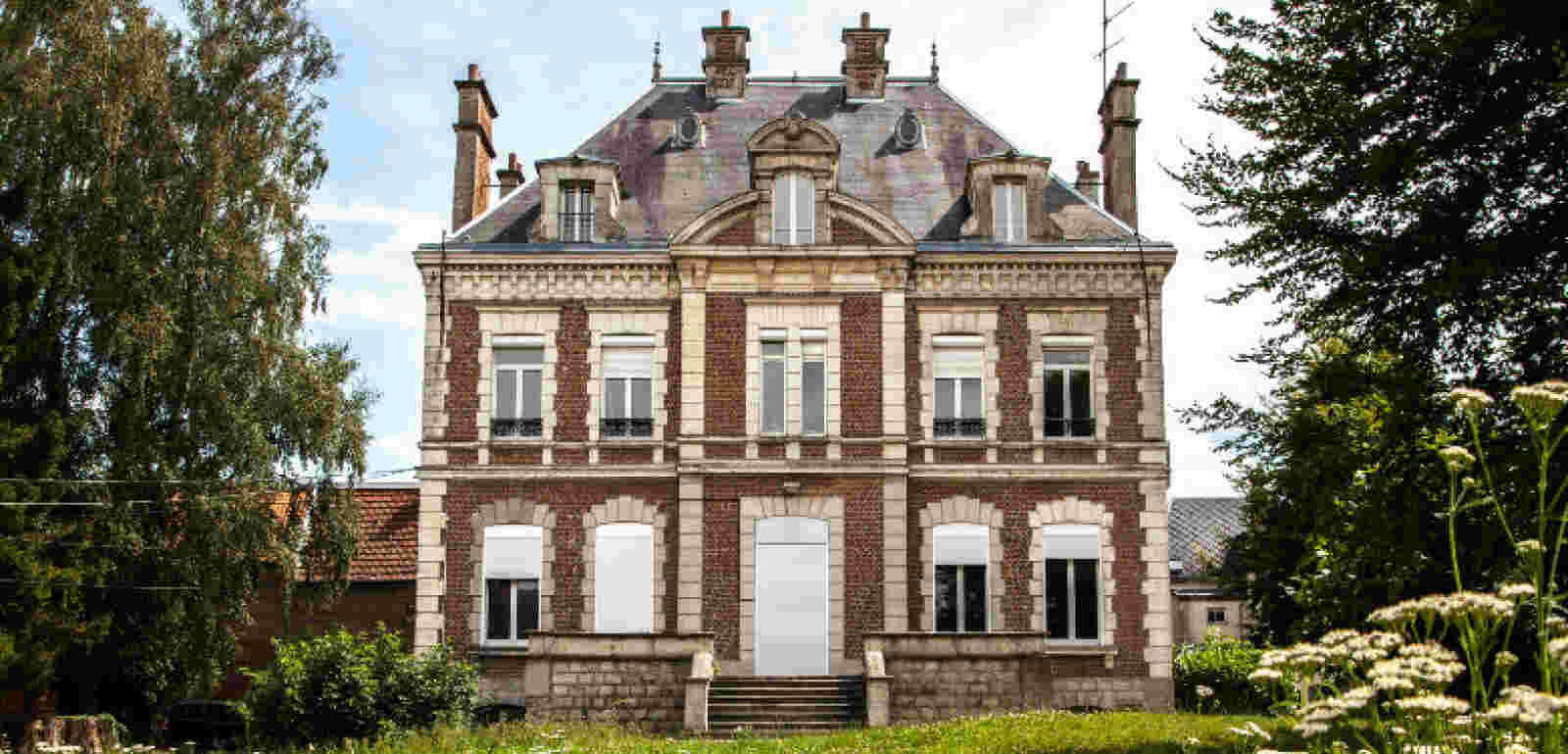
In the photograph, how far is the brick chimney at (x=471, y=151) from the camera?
27078mm

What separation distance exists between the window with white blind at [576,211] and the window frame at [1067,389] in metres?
7.55

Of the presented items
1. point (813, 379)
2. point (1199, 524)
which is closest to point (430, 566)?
point (813, 379)

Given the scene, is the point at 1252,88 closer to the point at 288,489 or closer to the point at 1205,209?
the point at 1205,209

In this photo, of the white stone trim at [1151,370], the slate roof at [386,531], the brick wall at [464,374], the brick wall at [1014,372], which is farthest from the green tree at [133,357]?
the white stone trim at [1151,370]

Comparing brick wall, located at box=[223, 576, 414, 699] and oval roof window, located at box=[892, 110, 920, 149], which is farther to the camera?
brick wall, located at box=[223, 576, 414, 699]

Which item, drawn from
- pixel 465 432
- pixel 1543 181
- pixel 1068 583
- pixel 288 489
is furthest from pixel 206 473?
pixel 1543 181

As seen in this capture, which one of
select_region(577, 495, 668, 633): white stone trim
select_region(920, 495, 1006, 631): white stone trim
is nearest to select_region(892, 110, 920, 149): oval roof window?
select_region(920, 495, 1006, 631): white stone trim

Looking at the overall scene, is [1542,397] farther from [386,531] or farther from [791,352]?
[386,531]

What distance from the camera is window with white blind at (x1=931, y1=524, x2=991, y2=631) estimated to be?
24875 mm

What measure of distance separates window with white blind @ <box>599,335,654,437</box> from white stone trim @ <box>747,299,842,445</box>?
1.63 m

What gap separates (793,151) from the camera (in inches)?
990

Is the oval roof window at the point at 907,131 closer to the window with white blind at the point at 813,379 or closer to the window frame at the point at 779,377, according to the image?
the window with white blind at the point at 813,379

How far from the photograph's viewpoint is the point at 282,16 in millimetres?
25594

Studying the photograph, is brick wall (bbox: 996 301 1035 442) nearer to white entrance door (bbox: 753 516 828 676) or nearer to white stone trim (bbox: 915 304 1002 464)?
white stone trim (bbox: 915 304 1002 464)
